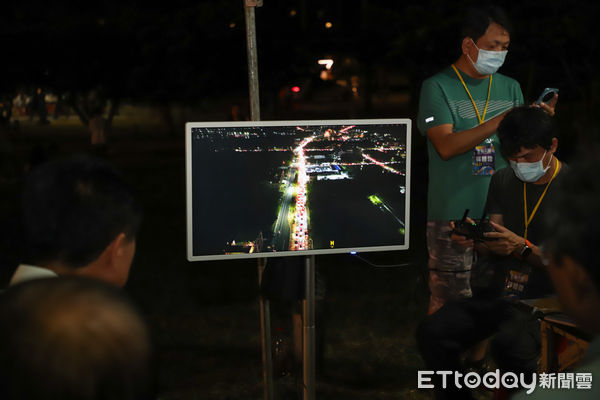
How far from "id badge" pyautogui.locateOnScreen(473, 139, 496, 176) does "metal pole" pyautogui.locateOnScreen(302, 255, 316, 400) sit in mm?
1122

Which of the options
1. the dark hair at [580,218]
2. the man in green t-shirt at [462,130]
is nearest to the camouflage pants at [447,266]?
the man in green t-shirt at [462,130]

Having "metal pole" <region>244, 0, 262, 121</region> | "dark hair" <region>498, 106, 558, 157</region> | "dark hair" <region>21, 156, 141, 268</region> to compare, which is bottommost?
"dark hair" <region>21, 156, 141, 268</region>

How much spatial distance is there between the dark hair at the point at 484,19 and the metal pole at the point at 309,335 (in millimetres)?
1556

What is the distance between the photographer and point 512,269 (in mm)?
3352

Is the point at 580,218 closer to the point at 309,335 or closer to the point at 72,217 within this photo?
the point at 72,217

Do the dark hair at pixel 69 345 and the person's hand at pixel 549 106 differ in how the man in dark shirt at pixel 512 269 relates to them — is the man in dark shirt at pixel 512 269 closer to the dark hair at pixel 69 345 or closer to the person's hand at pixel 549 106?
the person's hand at pixel 549 106

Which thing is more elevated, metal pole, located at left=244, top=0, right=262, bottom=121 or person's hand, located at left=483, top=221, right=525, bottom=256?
metal pole, located at left=244, top=0, right=262, bottom=121

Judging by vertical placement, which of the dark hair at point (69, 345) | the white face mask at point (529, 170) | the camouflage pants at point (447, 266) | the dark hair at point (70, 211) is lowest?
the camouflage pants at point (447, 266)

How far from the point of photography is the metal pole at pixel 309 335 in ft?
10.4

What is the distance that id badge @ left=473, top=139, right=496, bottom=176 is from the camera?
12.1 ft

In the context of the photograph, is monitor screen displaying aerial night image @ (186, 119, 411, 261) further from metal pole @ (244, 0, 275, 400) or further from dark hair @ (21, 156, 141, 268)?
dark hair @ (21, 156, 141, 268)

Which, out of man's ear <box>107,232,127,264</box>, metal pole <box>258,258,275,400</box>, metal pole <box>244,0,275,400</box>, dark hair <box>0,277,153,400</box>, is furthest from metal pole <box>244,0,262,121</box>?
dark hair <box>0,277,153,400</box>

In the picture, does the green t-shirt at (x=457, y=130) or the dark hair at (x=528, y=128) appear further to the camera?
the green t-shirt at (x=457, y=130)

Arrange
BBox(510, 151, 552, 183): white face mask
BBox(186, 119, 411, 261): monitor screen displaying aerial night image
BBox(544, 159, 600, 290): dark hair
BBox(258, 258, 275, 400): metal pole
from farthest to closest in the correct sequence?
BBox(258, 258, 275, 400): metal pole, BBox(510, 151, 552, 183): white face mask, BBox(186, 119, 411, 261): monitor screen displaying aerial night image, BBox(544, 159, 600, 290): dark hair
